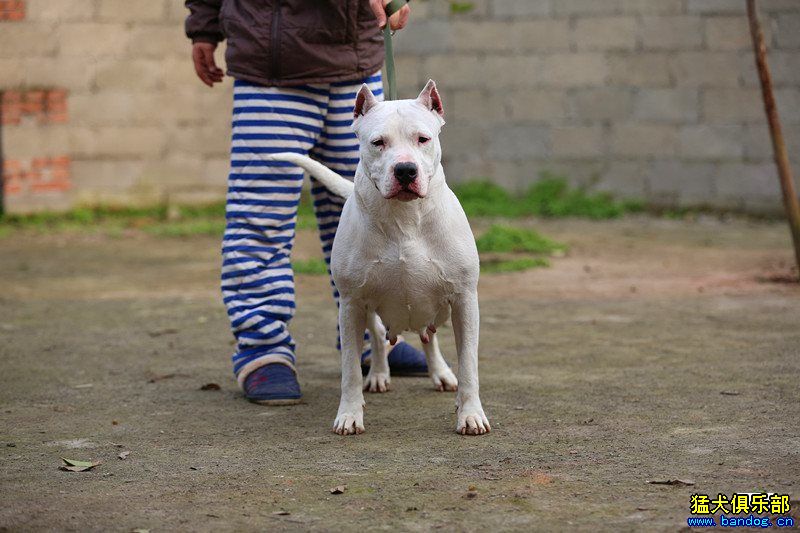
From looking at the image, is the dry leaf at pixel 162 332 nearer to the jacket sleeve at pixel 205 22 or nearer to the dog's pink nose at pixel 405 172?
the jacket sleeve at pixel 205 22

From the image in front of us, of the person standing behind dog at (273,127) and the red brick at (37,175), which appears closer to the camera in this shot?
the person standing behind dog at (273,127)

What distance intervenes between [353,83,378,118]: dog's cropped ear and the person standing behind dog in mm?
647

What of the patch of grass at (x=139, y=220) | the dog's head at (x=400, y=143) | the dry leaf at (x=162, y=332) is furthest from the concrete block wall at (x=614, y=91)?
the dog's head at (x=400, y=143)

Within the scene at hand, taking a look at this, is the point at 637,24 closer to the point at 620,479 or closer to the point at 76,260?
the point at 76,260

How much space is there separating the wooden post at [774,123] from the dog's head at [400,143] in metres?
3.45

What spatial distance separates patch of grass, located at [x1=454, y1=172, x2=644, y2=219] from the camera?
9.89 meters

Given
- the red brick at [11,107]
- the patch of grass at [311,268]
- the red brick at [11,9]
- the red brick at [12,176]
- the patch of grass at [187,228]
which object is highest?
the red brick at [11,9]

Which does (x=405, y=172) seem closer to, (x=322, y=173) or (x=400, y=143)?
(x=400, y=143)

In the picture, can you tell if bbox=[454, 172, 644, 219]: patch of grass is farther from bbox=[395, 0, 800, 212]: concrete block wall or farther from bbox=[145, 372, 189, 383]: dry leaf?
bbox=[145, 372, 189, 383]: dry leaf

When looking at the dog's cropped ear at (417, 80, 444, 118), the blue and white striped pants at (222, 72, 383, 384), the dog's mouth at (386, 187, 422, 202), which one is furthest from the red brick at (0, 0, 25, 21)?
the dog's mouth at (386, 187, 422, 202)

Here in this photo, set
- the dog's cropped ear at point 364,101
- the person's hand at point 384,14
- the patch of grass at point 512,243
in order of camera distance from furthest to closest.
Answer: the patch of grass at point 512,243
the person's hand at point 384,14
the dog's cropped ear at point 364,101

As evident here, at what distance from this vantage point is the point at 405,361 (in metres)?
4.45

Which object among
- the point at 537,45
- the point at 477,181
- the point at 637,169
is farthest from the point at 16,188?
the point at 637,169

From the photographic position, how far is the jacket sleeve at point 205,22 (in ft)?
14.5
